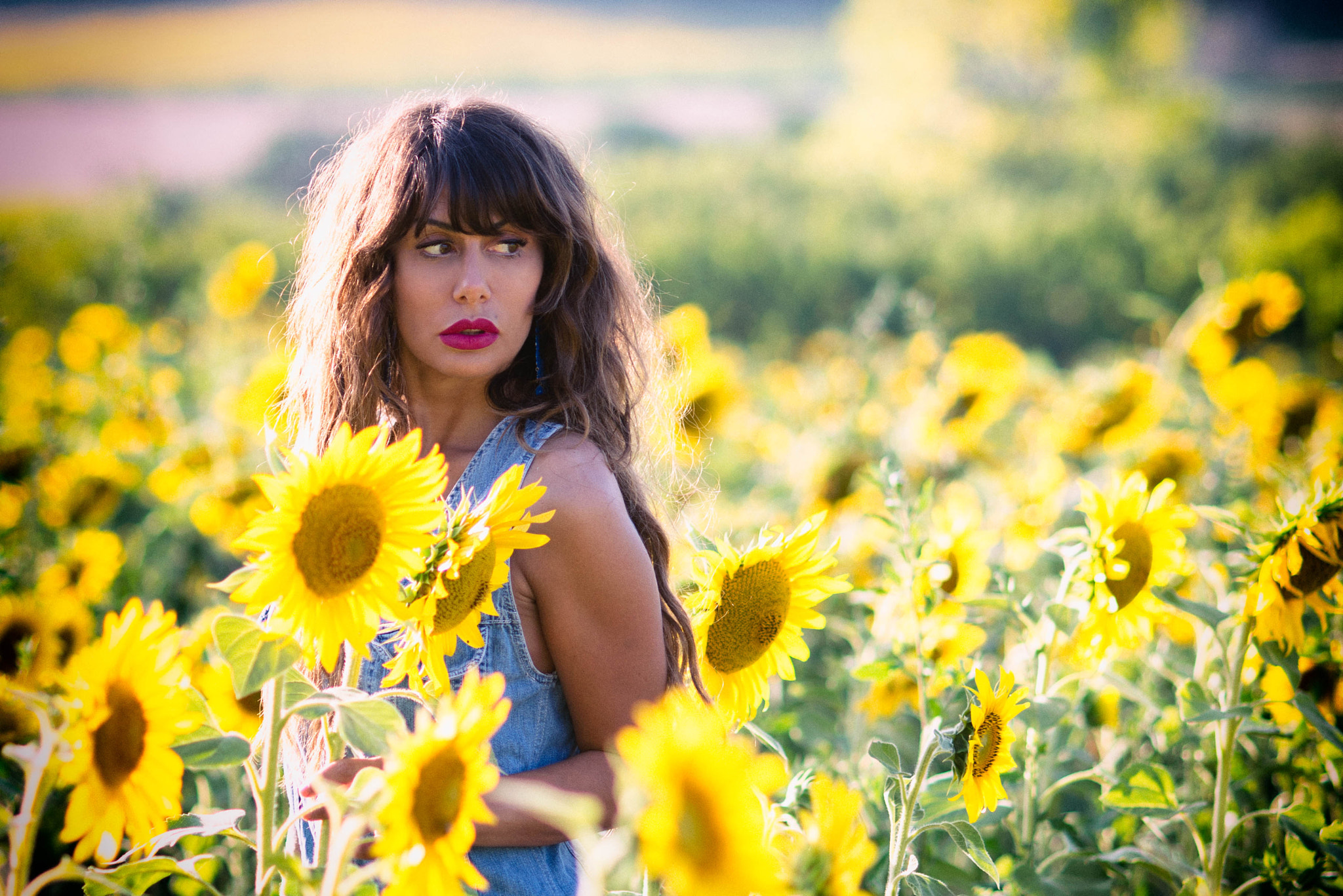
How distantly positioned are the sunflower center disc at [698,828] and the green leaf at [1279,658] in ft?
3.46

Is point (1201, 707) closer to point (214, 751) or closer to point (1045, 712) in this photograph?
point (1045, 712)

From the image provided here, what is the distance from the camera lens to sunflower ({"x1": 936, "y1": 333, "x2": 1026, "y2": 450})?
283 cm

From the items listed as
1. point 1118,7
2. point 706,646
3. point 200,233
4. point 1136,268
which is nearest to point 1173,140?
point 1118,7

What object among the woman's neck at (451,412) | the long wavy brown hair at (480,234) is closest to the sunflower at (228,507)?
the long wavy brown hair at (480,234)

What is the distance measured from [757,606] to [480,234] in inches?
23.5

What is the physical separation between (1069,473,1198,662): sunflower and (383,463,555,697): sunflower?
0.74 meters

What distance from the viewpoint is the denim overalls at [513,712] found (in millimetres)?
1230

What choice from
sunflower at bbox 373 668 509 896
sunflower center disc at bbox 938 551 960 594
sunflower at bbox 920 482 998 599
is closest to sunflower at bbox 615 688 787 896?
sunflower at bbox 373 668 509 896

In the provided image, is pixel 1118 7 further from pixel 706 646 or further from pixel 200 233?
pixel 706 646

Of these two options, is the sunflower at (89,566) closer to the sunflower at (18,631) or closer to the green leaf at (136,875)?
the sunflower at (18,631)

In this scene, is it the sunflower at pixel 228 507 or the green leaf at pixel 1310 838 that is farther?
the sunflower at pixel 228 507

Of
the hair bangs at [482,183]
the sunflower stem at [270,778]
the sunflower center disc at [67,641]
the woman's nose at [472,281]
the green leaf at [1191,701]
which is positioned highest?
the hair bangs at [482,183]

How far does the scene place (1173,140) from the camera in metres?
11.9

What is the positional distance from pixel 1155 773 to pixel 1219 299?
1798 millimetres
